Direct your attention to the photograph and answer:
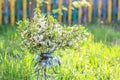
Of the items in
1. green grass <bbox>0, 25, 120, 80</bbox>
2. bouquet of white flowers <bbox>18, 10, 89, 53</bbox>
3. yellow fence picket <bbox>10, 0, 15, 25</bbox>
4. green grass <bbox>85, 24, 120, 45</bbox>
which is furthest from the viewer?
yellow fence picket <bbox>10, 0, 15, 25</bbox>

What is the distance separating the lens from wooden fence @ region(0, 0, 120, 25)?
8383 millimetres

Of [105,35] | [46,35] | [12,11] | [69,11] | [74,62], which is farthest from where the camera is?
[69,11]

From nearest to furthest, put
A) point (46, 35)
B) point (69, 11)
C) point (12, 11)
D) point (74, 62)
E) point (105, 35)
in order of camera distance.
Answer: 1. point (46, 35)
2. point (74, 62)
3. point (105, 35)
4. point (12, 11)
5. point (69, 11)

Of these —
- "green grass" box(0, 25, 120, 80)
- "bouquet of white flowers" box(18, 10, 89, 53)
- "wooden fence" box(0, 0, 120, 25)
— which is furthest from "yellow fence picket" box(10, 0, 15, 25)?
"bouquet of white flowers" box(18, 10, 89, 53)

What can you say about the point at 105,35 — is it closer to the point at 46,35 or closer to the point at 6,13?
the point at 6,13

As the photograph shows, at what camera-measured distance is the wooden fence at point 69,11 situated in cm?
838

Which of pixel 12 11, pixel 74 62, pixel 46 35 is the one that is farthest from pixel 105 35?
pixel 46 35

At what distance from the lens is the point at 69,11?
28.5 feet

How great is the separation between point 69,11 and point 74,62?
139 inches

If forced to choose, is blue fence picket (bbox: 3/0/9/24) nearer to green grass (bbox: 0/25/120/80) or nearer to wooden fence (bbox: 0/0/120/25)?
wooden fence (bbox: 0/0/120/25)

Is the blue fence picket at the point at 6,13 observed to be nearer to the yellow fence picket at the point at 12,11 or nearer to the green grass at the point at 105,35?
the yellow fence picket at the point at 12,11

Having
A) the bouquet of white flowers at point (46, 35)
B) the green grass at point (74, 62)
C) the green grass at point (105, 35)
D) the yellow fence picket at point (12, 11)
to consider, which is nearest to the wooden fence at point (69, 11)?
the yellow fence picket at point (12, 11)

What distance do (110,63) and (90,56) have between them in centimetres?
34

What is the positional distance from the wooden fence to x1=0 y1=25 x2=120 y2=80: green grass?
1.65 m
